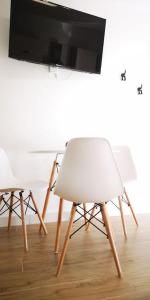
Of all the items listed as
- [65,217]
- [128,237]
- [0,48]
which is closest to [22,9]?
[0,48]

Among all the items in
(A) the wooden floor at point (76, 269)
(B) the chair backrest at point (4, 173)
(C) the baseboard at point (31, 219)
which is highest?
(B) the chair backrest at point (4, 173)

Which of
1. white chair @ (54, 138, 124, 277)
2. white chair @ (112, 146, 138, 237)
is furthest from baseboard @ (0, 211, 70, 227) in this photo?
white chair @ (54, 138, 124, 277)

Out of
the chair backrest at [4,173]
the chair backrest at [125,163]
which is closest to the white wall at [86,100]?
the chair backrest at [4,173]

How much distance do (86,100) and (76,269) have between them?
170 centimetres

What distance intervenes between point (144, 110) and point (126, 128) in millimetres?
335

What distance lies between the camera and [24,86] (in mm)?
2580

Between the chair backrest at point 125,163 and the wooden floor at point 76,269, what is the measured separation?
558 millimetres

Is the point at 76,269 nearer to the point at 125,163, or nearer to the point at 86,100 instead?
the point at 125,163

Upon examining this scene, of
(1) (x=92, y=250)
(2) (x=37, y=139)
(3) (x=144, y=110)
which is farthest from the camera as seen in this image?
(3) (x=144, y=110)

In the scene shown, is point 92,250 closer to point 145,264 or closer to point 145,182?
point 145,264

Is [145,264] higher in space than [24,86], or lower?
lower

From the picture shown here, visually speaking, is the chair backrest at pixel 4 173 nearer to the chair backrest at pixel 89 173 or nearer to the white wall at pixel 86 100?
the white wall at pixel 86 100

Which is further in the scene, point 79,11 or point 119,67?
point 119,67

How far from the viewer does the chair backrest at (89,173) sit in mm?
1727
